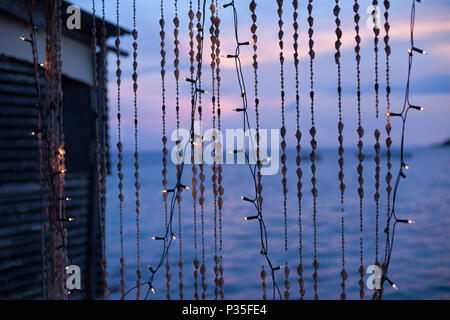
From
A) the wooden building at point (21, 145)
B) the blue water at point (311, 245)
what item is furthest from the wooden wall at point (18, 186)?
the blue water at point (311, 245)

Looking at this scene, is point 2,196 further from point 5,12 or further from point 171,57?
point 171,57

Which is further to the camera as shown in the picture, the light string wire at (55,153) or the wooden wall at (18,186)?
the wooden wall at (18,186)

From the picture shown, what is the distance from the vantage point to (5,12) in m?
3.70

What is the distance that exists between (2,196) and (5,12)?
1.59m

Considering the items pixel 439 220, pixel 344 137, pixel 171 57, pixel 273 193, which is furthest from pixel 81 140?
pixel 273 193

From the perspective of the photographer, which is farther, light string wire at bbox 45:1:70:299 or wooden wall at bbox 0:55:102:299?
wooden wall at bbox 0:55:102:299

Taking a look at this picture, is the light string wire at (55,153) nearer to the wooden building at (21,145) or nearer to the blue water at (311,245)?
the wooden building at (21,145)

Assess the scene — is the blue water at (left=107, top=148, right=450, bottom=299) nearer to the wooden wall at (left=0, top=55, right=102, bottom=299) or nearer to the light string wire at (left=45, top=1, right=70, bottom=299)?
the wooden wall at (left=0, top=55, right=102, bottom=299)

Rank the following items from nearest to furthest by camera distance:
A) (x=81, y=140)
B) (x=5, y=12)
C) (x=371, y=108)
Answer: (x=371, y=108), (x=5, y=12), (x=81, y=140)

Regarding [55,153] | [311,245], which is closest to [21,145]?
[55,153]

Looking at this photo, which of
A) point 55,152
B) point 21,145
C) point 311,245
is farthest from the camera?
point 311,245

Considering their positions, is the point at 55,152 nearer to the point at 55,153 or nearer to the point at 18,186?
the point at 55,153

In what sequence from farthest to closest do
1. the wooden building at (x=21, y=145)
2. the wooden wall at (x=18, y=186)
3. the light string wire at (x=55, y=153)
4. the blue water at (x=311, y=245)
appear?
the blue water at (x=311, y=245), the wooden wall at (x=18, y=186), the wooden building at (x=21, y=145), the light string wire at (x=55, y=153)

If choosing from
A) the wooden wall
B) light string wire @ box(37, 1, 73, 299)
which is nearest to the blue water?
the wooden wall
